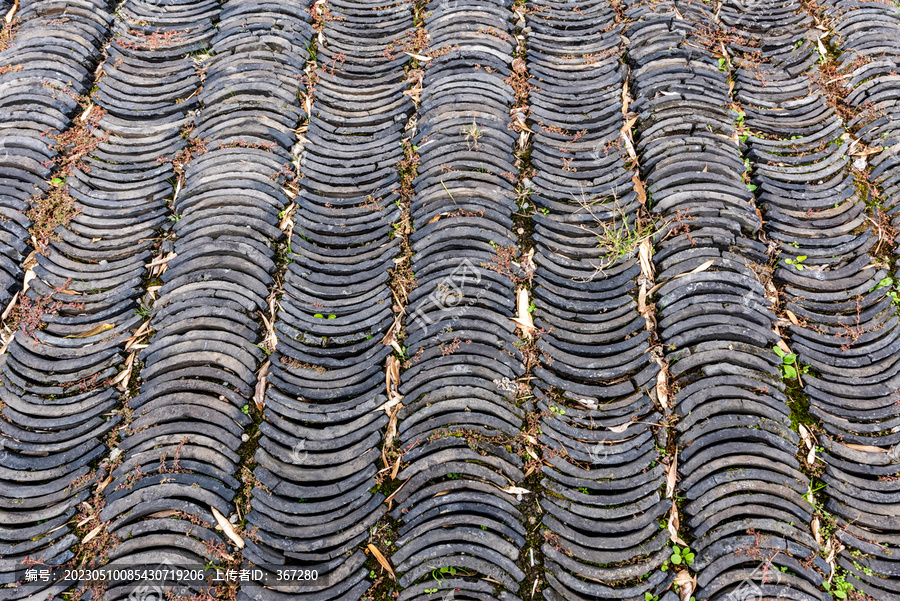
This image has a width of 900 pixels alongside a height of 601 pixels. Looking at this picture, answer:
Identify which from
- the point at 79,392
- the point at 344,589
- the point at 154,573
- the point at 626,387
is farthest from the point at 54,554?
the point at 626,387

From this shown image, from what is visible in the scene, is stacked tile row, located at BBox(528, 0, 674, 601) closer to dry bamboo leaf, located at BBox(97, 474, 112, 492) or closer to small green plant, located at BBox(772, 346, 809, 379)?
small green plant, located at BBox(772, 346, 809, 379)

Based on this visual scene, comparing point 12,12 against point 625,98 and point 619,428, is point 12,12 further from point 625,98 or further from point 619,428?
point 619,428

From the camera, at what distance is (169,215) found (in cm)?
635

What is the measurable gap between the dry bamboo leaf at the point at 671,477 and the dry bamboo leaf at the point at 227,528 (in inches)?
153

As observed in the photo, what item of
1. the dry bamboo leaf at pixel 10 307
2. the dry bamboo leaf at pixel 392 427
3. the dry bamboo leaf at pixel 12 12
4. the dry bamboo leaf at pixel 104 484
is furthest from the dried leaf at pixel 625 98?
the dry bamboo leaf at pixel 12 12

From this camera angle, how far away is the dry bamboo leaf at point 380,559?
16.4 ft

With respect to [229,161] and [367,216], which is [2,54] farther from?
[367,216]

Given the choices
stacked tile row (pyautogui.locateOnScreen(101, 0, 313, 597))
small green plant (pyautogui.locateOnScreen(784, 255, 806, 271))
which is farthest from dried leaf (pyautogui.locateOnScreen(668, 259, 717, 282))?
stacked tile row (pyautogui.locateOnScreen(101, 0, 313, 597))

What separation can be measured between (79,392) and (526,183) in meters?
5.09

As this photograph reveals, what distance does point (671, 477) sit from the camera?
527cm

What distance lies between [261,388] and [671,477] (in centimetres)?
401

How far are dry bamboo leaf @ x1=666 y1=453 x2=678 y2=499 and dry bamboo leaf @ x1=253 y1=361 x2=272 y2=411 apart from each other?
3893mm

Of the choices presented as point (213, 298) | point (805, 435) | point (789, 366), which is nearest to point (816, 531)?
point (805, 435)

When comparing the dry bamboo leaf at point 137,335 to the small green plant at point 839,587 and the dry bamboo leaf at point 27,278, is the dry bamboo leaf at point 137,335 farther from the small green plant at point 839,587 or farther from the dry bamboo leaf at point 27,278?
the small green plant at point 839,587
